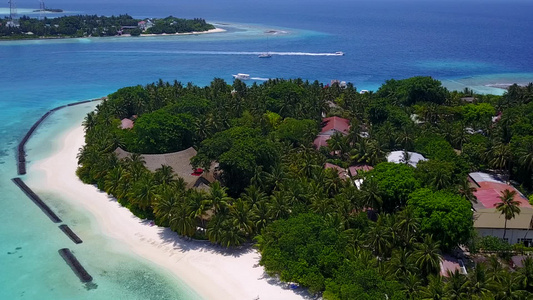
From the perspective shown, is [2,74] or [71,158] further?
[2,74]

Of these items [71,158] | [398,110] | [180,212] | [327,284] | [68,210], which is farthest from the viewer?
[398,110]

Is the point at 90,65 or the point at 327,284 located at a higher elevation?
the point at 90,65

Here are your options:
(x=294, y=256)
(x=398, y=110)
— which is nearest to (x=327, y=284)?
(x=294, y=256)

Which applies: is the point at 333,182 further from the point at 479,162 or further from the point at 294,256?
the point at 479,162

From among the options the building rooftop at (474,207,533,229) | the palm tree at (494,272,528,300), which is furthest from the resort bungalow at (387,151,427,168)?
the palm tree at (494,272,528,300)

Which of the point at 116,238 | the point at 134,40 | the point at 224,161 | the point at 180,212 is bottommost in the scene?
the point at 116,238

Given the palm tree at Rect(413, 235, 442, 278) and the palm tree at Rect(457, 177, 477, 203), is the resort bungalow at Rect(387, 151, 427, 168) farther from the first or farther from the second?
the palm tree at Rect(413, 235, 442, 278)

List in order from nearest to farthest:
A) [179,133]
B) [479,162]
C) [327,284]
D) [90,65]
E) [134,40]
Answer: [327,284], [479,162], [179,133], [90,65], [134,40]
